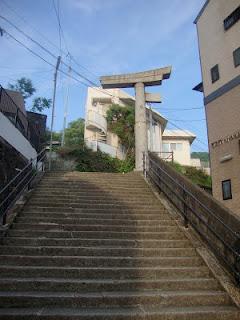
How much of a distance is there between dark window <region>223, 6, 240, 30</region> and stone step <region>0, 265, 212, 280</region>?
1115 cm

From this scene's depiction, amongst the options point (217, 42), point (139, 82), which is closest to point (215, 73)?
point (217, 42)

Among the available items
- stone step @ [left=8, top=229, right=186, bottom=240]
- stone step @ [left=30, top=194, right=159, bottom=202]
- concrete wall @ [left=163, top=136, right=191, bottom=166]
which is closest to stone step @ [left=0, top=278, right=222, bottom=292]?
stone step @ [left=8, top=229, right=186, bottom=240]

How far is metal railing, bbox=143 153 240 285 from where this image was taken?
4980mm

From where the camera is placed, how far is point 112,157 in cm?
2303

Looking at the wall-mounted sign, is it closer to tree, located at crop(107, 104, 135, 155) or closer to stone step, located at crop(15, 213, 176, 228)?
stone step, located at crop(15, 213, 176, 228)

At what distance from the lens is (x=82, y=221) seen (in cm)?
713

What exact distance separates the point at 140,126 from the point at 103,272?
35.3ft

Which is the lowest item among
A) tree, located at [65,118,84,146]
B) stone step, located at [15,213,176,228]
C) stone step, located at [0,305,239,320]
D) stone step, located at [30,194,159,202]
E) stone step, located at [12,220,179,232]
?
stone step, located at [0,305,239,320]

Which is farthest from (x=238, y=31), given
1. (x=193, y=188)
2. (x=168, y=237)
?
(x=168, y=237)

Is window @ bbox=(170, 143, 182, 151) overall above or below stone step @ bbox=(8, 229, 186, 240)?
above

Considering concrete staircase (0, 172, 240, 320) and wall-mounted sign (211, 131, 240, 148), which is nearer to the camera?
concrete staircase (0, 172, 240, 320)

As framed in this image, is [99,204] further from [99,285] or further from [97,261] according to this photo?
[99,285]

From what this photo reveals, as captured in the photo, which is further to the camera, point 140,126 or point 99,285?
point 140,126

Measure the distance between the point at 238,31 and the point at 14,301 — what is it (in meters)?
12.5
